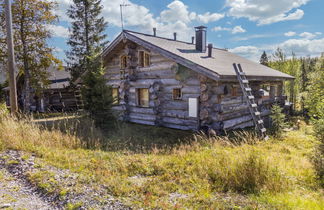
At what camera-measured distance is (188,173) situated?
5.09 metres

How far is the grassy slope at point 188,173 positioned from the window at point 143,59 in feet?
21.4

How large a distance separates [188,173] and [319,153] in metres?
3.22

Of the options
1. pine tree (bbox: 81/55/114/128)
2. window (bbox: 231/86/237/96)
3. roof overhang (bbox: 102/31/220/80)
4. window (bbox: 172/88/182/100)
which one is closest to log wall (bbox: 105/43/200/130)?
window (bbox: 172/88/182/100)

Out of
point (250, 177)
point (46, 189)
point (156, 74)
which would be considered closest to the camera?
point (46, 189)

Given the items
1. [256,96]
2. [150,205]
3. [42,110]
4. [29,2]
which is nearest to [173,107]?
[256,96]

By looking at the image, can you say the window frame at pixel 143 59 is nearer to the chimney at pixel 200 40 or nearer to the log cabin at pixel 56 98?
the chimney at pixel 200 40

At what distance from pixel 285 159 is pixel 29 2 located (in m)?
19.4

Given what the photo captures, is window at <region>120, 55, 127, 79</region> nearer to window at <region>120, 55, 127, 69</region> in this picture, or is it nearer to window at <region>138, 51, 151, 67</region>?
window at <region>120, 55, 127, 69</region>

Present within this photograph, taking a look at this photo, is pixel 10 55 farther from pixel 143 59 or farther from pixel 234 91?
pixel 234 91

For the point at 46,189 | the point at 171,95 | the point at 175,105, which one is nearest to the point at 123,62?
the point at 171,95

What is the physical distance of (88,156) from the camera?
6219mm

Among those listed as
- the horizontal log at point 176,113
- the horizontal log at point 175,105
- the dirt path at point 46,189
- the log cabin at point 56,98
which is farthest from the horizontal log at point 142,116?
the log cabin at point 56,98

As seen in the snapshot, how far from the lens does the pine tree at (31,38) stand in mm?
15586

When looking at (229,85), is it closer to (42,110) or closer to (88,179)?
(88,179)
